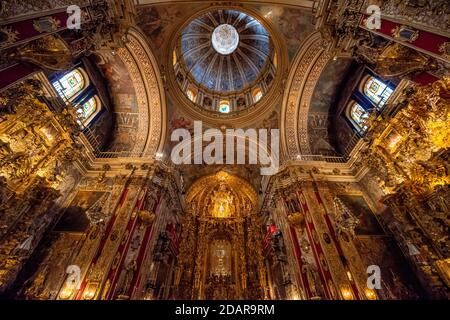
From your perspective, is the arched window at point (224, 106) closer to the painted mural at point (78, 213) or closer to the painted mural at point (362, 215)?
the painted mural at point (362, 215)

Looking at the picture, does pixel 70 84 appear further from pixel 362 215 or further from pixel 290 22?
pixel 362 215

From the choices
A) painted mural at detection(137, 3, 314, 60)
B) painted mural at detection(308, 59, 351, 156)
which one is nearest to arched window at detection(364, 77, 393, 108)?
painted mural at detection(308, 59, 351, 156)

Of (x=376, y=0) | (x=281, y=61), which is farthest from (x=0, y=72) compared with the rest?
(x=281, y=61)

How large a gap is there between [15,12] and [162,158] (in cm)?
960

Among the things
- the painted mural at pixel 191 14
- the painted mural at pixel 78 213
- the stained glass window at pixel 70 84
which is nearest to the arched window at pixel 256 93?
the painted mural at pixel 191 14

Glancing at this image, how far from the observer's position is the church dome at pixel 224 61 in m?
18.6

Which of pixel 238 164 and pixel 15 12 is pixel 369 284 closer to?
pixel 238 164

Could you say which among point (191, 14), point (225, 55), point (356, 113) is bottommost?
point (356, 113)

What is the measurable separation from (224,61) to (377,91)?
1485 cm

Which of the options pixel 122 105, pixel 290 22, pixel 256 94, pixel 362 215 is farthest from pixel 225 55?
pixel 362 215

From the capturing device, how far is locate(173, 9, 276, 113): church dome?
18592 mm

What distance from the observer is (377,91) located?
12.1 m

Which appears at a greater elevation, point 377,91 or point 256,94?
point 256,94

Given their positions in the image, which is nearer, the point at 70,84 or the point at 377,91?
the point at 70,84
